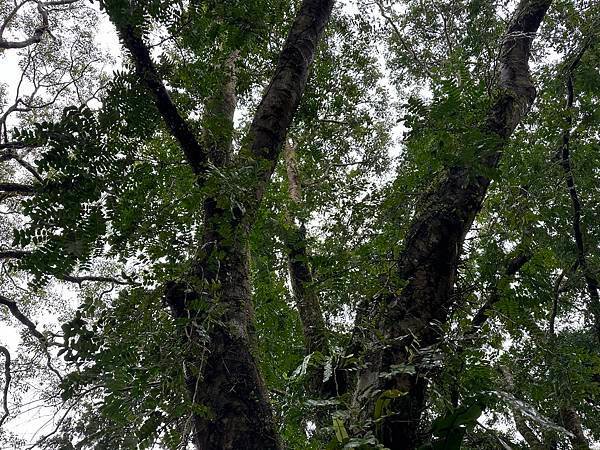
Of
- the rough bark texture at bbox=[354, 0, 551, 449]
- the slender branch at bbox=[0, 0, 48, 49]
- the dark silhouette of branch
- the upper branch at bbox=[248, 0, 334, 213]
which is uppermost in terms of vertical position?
the slender branch at bbox=[0, 0, 48, 49]

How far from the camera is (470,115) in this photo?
7.22 feet

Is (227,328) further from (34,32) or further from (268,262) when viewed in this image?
(34,32)

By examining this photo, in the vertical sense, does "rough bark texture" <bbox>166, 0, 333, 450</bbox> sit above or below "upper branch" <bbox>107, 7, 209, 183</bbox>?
below

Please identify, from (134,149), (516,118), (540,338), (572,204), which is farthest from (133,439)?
(572,204)

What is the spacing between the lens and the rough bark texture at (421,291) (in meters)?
1.63

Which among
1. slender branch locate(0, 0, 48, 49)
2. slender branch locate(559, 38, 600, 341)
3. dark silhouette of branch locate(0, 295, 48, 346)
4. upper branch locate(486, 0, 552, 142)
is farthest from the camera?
slender branch locate(0, 0, 48, 49)

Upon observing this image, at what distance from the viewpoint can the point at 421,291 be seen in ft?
6.55

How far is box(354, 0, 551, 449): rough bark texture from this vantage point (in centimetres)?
163

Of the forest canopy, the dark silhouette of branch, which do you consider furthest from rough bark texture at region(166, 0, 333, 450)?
the dark silhouette of branch

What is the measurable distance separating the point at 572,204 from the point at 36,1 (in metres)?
8.70

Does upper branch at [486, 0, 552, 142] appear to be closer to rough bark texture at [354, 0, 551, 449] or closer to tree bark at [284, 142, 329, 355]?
rough bark texture at [354, 0, 551, 449]

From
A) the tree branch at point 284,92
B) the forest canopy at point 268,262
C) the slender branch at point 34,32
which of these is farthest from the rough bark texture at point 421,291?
the slender branch at point 34,32

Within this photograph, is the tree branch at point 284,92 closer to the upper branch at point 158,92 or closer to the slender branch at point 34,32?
the upper branch at point 158,92

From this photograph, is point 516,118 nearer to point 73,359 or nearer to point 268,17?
point 268,17
